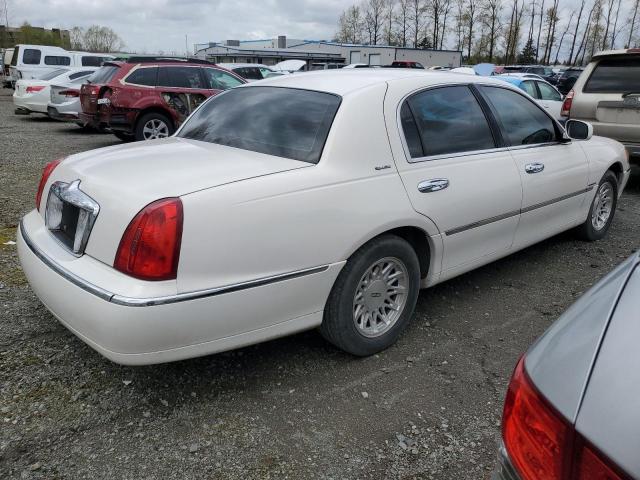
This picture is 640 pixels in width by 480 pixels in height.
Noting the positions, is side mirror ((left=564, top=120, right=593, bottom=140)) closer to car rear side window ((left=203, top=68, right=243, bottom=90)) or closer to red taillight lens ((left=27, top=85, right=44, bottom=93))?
car rear side window ((left=203, top=68, right=243, bottom=90))

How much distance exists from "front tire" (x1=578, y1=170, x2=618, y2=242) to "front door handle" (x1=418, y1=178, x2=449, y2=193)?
95.2 inches

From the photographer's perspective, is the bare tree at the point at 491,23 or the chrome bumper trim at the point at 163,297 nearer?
the chrome bumper trim at the point at 163,297

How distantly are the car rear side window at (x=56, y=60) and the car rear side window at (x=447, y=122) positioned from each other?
21102mm

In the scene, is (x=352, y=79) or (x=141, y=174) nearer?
(x=141, y=174)

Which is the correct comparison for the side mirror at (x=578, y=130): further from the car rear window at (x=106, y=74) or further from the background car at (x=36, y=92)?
the background car at (x=36, y=92)

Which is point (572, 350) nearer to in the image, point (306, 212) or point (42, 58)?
point (306, 212)

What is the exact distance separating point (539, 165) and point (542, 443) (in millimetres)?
3236

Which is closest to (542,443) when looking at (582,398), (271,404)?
(582,398)

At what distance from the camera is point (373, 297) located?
10.2 ft

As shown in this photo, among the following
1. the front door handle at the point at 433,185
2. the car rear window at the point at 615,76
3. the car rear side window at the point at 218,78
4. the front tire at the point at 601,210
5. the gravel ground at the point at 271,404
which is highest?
the car rear window at the point at 615,76

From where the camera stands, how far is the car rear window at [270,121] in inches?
118

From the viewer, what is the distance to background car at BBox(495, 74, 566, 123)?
39.3 feet

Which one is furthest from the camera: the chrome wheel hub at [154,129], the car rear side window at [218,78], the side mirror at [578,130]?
the car rear side window at [218,78]

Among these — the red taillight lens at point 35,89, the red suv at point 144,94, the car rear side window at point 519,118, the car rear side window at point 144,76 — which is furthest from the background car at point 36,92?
the car rear side window at point 519,118
